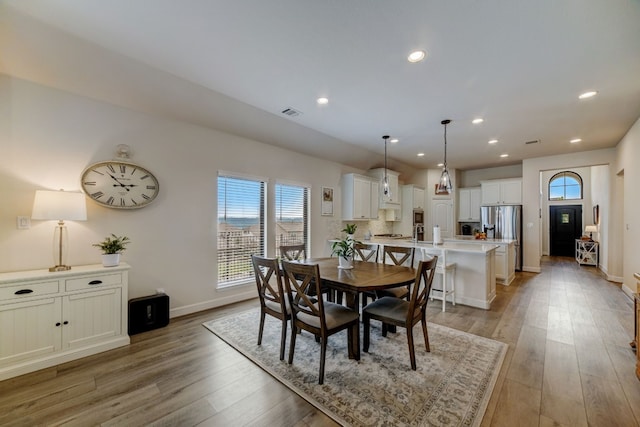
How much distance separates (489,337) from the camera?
291 cm

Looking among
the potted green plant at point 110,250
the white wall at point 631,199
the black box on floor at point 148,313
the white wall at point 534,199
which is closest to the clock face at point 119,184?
the potted green plant at point 110,250

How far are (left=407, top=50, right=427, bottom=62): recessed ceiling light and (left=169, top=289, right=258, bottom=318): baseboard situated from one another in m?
3.95

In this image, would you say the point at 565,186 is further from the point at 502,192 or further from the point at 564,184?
the point at 502,192

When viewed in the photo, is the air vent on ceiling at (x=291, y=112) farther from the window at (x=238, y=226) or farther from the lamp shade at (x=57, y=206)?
the lamp shade at (x=57, y=206)

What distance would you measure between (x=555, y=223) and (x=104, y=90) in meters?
13.3

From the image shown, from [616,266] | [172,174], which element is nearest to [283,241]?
[172,174]

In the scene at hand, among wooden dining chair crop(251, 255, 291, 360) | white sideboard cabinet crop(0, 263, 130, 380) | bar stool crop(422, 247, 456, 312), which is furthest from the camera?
bar stool crop(422, 247, 456, 312)

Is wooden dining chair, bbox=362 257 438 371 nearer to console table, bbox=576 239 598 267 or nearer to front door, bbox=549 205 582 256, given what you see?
console table, bbox=576 239 598 267

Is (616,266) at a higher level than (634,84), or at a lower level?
A: lower

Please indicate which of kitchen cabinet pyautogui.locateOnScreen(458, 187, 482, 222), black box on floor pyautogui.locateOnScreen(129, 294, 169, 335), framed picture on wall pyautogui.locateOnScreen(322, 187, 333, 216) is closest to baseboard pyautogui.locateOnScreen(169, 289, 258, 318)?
black box on floor pyautogui.locateOnScreen(129, 294, 169, 335)

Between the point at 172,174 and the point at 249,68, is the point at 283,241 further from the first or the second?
the point at 249,68

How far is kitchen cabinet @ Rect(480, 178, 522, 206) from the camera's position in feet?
22.1

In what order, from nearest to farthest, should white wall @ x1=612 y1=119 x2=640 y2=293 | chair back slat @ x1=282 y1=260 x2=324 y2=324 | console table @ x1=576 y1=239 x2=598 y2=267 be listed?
1. chair back slat @ x1=282 y1=260 x2=324 y2=324
2. white wall @ x1=612 y1=119 x2=640 y2=293
3. console table @ x1=576 y1=239 x2=598 y2=267

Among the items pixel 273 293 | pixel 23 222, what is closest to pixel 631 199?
pixel 273 293
